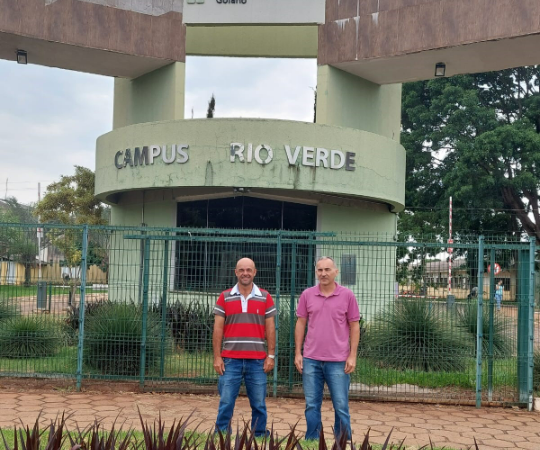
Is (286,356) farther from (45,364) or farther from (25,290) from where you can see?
(25,290)

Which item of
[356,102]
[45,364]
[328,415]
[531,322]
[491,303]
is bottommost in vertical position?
[328,415]

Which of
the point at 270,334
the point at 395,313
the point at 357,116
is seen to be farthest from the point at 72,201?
the point at 270,334

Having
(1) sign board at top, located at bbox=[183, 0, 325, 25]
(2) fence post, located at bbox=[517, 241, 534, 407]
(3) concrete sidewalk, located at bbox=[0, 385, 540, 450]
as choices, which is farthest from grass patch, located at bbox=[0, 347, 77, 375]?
(1) sign board at top, located at bbox=[183, 0, 325, 25]

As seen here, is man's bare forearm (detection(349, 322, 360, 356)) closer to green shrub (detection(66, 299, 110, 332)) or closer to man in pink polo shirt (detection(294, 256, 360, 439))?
man in pink polo shirt (detection(294, 256, 360, 439))

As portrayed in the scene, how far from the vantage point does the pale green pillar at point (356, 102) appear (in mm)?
15922

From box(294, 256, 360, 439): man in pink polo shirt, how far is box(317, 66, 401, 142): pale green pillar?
378 inches

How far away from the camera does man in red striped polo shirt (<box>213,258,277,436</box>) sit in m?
6.66

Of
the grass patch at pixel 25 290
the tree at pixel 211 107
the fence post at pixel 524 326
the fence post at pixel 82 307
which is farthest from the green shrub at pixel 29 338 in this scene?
the tree at pixel 211 107

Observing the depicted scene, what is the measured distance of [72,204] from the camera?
2842 cm

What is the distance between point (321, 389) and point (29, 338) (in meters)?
5.49

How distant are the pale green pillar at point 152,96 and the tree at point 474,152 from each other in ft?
57.2

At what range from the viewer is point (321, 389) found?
6570mm

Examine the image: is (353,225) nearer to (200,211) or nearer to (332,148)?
(332,148)

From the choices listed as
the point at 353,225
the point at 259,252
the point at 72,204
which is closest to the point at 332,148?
the point at 353,225
